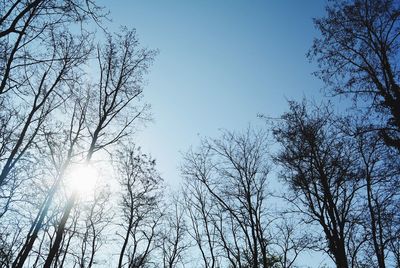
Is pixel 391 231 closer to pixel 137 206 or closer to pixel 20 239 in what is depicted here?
pixel 137 206

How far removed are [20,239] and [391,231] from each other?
2627cm

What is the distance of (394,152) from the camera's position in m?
9.91

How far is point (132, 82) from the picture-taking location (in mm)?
14711

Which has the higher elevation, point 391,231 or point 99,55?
point 99,55

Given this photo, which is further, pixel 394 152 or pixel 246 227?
pixel 246 227

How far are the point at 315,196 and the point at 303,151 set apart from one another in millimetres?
1912

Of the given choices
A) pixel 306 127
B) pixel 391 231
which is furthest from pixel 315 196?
pixel 391 231

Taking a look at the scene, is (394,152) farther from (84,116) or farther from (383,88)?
(84,116)

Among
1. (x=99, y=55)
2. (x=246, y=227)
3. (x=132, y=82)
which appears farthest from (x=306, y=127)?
(x=99, y=55)

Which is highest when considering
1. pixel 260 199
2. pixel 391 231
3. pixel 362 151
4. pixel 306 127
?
pixel 306 127

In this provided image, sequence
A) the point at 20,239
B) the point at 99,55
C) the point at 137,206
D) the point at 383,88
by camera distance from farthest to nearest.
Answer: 1. the point at 20,239
2. the point at 137,206
3. the point at 99,55
4. the point at 383,88

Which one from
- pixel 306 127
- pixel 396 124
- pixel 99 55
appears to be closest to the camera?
pixel 396 124

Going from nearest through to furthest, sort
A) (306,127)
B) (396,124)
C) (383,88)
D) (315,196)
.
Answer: (396,124)
(383,88)
(315,196)
(306,127)

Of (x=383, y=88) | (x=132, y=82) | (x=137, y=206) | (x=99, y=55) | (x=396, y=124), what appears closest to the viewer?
(x=396, y=124)
